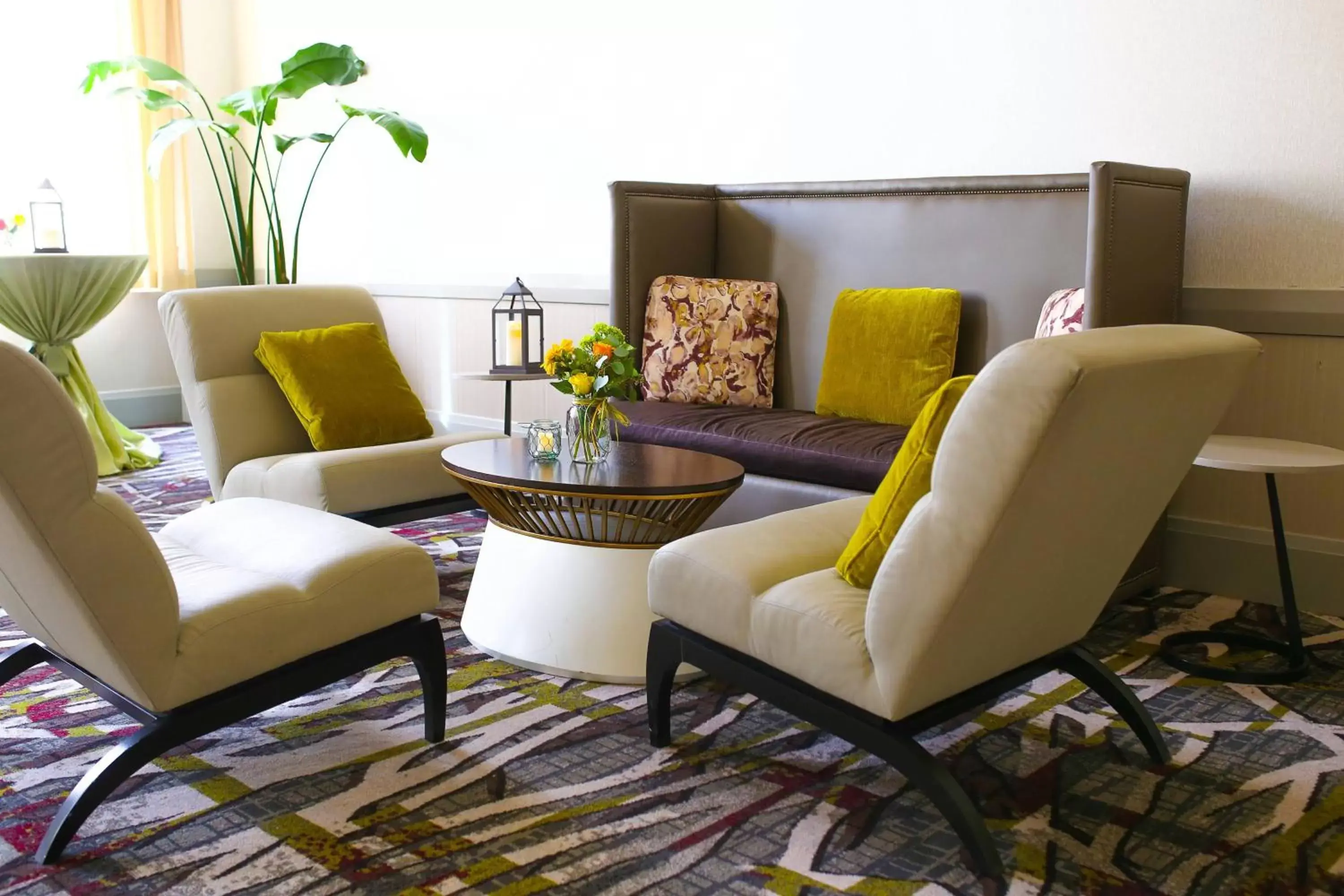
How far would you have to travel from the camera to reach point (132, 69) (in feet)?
17.7

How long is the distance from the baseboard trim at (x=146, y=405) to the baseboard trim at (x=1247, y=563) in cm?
517

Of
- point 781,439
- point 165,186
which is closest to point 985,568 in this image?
point 781,439

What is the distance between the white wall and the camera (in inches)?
127

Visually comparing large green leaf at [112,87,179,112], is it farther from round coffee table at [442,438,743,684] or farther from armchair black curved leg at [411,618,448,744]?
armchair black curved leg at [411,618,448,744]

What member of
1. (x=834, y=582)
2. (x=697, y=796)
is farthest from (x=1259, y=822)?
(x=697, y=796)

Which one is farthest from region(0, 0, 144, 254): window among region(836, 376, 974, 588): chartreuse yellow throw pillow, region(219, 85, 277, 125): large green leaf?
region(836, 376, 974, 588): chartreuse yellow throw pillow

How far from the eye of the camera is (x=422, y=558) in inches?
90.3

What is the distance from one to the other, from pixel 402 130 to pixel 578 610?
3.24m

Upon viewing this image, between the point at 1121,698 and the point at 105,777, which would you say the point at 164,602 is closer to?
the point at 105,777

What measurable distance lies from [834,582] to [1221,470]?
192 centimetres

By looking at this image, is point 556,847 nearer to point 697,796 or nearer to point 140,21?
point 697,796

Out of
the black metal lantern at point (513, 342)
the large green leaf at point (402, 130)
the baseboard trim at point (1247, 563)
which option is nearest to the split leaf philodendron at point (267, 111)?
the large green leaf at point (402, 130)

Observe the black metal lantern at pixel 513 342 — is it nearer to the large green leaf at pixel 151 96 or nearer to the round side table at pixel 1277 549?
the round side table at pixel 1277 549

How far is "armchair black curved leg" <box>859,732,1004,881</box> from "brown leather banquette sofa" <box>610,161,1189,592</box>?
1368mm
